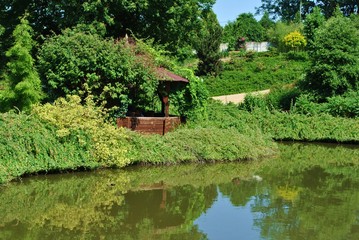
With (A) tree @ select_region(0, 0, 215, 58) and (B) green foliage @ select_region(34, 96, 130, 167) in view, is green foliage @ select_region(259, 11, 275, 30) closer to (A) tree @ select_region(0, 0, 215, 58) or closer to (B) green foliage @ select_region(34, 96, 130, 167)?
(A) tree @ select_region(0, 0, 215, 58)

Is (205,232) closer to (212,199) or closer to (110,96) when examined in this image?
(212,199)

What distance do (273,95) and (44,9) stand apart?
14.8m

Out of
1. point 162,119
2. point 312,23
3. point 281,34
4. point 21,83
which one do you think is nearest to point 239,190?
point 162,119

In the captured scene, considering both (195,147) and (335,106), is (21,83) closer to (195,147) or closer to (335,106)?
(195,147)

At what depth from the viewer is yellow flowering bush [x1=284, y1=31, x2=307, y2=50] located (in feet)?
153

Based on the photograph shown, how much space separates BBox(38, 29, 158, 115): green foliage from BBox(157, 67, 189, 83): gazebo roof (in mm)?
587

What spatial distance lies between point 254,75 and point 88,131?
27.0 meters

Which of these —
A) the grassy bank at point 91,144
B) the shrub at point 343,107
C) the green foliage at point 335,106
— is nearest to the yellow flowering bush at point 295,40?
the green foliage at point 335,106

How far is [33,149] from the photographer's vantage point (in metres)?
13.6

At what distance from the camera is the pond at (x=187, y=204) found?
30.5 feet

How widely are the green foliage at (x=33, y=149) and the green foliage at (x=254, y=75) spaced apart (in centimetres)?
2360

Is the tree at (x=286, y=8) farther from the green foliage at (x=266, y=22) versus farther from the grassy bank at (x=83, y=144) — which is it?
the grassy bank at (x=83, y=144)

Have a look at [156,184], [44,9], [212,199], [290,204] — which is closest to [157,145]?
[156,184]

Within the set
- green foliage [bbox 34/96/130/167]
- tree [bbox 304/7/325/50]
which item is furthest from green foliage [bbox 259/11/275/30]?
green foliage [bbox 34/96/130/167]
